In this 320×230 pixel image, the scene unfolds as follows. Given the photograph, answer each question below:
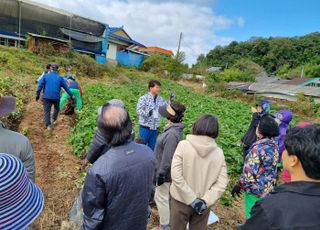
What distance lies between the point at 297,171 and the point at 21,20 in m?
31.7

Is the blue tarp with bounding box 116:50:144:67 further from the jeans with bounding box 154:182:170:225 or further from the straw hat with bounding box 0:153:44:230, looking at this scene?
the straw hat with bounding box 0:153:44:230

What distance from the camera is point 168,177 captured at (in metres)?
3.45

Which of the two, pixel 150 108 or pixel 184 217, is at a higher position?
pixel 150 108

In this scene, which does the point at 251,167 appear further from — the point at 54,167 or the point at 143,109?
the point at 54,167

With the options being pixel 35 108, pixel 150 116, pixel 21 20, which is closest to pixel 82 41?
pixel 21 20

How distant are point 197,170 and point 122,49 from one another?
130 ft

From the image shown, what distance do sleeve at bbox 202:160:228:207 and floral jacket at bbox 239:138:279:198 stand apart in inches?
15.6

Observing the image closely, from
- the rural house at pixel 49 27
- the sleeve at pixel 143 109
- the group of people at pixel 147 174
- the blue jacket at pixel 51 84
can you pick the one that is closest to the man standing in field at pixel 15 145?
the group of people at pixel 147 174

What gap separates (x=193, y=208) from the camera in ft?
9.59

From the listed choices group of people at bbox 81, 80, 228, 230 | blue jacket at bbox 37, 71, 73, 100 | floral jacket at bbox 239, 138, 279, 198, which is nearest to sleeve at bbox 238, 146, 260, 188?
floral jacket at bbox 239, 138, 279, 198

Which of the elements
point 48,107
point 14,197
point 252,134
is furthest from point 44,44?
point 14,197

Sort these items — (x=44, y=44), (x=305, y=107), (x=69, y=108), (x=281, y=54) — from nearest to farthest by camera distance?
(x=69, y=108)
(x=305, y=107)
(x=44, y=44)
(x=281, y=54)

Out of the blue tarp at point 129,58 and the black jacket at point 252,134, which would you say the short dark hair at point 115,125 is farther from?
the blue tarp at point 129,58

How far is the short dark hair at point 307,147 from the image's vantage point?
157 cm
